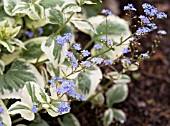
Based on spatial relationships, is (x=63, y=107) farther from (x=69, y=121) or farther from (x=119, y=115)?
(x=119, y=115)

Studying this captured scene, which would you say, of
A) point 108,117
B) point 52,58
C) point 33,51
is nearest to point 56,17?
point 52,58

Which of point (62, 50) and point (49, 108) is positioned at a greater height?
point (62, 50)

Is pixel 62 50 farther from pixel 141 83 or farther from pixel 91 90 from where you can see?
pixel 141 83

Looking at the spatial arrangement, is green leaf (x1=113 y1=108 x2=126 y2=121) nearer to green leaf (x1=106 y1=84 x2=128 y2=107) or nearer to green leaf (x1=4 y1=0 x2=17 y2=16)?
green leaf (x1=106 y1=84 x2=128 y2=107)

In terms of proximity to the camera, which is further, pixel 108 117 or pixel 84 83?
pixel 108 117

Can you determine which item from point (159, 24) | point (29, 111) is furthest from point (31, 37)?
point (159, 24)

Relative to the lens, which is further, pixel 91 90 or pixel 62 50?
pixel 91 90

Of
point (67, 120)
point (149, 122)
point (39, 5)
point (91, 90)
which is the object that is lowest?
point (149, 122)

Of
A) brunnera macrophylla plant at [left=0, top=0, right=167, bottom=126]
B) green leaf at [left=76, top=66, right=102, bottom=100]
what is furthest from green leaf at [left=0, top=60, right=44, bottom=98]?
green leaf at [left=76, top=66, right=102, bottom=100]
